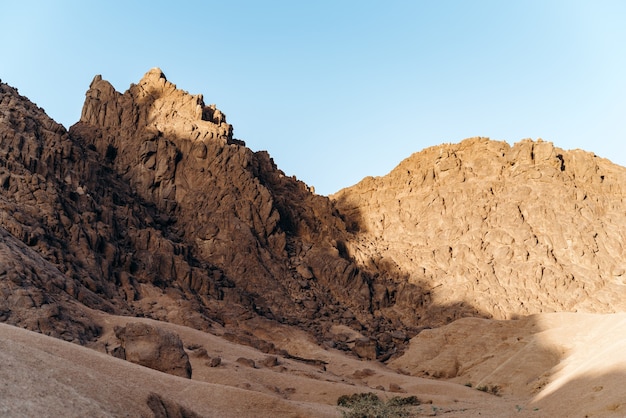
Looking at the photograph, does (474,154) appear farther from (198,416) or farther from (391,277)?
(198,416)

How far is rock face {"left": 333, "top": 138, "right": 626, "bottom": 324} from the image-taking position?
193 feet

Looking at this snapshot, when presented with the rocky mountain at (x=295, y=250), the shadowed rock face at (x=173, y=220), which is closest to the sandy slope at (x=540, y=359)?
the rocky mountain at (x=295, y=250)

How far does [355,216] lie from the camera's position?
72.8 m

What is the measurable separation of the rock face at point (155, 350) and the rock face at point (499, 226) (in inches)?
1482

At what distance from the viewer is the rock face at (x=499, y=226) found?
5888 centimetres

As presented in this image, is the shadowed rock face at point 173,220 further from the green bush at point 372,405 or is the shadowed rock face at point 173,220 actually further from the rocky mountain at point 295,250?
the green bush at point 372,405

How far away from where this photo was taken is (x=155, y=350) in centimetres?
2303

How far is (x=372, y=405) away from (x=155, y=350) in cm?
834

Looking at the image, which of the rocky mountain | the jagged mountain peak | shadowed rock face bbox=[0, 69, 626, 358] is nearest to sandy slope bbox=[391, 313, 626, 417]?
the rocky mountain

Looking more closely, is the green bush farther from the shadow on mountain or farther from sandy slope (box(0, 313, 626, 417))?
the shadow on mountain

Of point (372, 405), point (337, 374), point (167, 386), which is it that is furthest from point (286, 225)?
point (167, 386)

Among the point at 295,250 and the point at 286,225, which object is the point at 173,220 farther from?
the point at 295,250

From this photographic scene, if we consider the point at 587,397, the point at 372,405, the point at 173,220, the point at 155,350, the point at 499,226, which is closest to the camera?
the point at 587,397

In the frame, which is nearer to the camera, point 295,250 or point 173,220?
point 173,220
